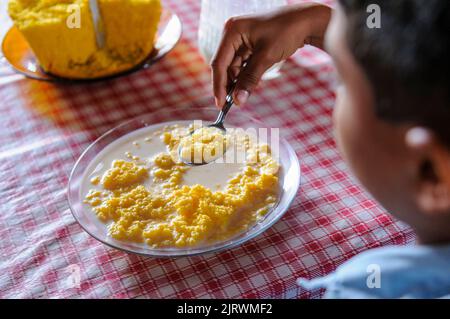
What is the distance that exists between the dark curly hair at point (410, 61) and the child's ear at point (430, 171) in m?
0.01

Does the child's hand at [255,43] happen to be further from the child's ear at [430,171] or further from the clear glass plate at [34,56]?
the child's ear at [430,171]

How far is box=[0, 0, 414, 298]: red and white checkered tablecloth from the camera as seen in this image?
85 cm

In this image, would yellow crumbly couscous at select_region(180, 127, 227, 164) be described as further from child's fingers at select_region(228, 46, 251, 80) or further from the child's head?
the child's head

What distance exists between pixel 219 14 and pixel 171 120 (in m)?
0.25

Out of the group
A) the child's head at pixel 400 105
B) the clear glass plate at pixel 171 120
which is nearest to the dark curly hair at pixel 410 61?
the child's head at pixel 400 105

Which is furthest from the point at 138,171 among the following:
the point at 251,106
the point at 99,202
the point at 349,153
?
the point at 349,153

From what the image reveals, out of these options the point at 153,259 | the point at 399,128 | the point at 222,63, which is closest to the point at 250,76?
the point at 222,63

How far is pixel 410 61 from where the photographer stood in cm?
53

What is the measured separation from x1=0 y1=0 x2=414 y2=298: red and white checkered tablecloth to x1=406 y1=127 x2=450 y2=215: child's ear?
300 mm

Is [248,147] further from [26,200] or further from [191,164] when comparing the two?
[26,200]

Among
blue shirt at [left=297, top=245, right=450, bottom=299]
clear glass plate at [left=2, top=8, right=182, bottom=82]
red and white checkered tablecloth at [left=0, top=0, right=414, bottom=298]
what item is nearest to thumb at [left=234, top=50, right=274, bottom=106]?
red and white checkered tablecloth at [left=0, top=0, right=414, bottom=298]

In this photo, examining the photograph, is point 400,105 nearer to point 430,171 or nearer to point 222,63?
point 430,171

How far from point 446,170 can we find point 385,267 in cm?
14

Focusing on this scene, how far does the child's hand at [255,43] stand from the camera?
3.32 ft
